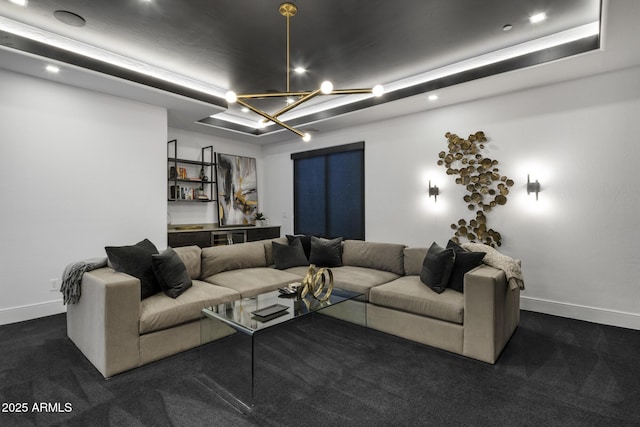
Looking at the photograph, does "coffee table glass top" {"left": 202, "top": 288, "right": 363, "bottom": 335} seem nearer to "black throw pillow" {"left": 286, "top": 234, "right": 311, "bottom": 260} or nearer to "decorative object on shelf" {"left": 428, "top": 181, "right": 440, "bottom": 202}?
"black throw pillow" {"left": 286, "top": 234, "right": 311, "bottom": 260}

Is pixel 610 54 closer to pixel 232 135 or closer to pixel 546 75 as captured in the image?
pixel 546 75

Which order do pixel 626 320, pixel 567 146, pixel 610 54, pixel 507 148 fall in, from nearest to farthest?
1. pixel 610 54
2. pixel 626 320
3. pixel 567 146
4. pixel 507 148

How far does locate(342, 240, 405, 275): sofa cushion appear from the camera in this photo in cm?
401

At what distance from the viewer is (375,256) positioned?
4184 millimetres

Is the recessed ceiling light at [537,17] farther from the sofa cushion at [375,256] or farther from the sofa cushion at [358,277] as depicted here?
the sofa cushion at [358,277]

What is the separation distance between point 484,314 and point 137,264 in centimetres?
297

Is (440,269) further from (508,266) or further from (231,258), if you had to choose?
(231,258)

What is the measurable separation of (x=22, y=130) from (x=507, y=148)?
5699 millimetres

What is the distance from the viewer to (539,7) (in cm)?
279

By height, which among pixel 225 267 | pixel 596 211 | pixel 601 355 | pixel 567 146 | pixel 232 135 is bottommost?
pixel 601 355

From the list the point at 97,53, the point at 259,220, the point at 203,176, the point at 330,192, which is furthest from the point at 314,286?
the point at 259,220

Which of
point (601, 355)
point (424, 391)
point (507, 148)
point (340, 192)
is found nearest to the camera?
point (424, 391)

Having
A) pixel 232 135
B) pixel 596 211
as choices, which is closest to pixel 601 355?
pixel 596 211

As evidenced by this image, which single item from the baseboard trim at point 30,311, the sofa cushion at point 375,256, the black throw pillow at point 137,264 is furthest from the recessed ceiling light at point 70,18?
the sofa cushion at point 375,256
